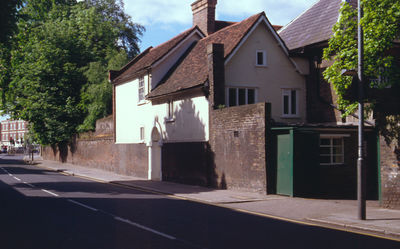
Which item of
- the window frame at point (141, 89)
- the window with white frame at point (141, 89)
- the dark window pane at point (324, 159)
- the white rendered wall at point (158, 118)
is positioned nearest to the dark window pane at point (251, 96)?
the white rendered wall at point (158, 118)

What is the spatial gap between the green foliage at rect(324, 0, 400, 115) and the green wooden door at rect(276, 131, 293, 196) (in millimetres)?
2437

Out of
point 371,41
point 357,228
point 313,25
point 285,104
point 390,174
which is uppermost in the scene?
point 313,25

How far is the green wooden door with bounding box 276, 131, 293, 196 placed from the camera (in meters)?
17.0

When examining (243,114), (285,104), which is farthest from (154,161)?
(243,114)

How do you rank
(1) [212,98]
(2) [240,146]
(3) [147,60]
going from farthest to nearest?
1. (3) [147,60]
2. (1) [212,98]
3. (2) [240,146]

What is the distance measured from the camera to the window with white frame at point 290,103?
79.6 feet

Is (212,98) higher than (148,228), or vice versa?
(212,98)

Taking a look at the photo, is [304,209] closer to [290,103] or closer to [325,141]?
[325,141]

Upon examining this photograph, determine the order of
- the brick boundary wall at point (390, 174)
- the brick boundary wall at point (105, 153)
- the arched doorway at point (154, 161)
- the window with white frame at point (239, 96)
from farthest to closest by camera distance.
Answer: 1. the brick boundary wall at point (105, 153)
2. the arched doorway at point (154, 161)
3. the window with white frame at point (239, 96)
4. the brick boundary wall at point (390, 174)

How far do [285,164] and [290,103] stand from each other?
7.80 metres

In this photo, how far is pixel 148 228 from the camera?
998 cm

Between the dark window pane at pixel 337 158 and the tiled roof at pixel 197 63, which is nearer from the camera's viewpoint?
the dark window pane at pixel 337 158

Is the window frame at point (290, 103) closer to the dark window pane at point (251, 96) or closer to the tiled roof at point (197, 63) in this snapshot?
the dark window pane at point (251, 96)

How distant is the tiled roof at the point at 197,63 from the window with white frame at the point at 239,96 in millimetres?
1627
